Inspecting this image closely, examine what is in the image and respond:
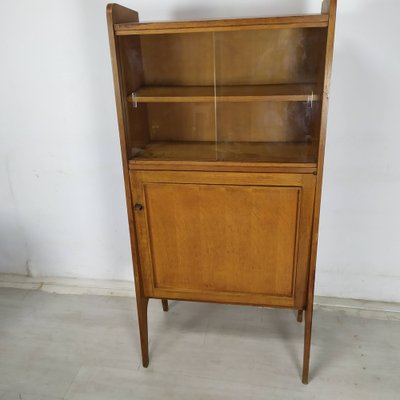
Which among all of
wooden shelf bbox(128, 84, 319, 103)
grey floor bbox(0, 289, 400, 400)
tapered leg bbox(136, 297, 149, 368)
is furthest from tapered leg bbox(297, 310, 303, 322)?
wooden shelf bbox(128, 84, 319, 103)

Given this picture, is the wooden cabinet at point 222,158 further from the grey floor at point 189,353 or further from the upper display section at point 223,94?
the grey floor at point 189,353

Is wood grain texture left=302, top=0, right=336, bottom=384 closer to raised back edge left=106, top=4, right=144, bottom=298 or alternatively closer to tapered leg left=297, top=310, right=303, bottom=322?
tapered leg left=297, top=310, right=303, bottom=322

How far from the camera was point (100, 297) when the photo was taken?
2.16 m

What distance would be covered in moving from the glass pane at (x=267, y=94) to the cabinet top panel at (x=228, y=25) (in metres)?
0.15

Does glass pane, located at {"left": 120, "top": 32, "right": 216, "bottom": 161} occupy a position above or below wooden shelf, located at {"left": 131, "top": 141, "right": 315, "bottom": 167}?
above

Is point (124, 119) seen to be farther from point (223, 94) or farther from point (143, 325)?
point (143, 325)

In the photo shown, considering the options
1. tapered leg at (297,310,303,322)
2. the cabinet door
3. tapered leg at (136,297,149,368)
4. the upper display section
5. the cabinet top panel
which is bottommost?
tapered leg at (297,310,303,322)

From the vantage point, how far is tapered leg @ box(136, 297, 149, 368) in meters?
1.61

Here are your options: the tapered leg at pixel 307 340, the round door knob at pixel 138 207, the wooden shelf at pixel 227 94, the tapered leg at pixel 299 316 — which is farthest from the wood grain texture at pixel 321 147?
the round door knob at pixel 138 207

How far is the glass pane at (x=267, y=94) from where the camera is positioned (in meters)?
1.36

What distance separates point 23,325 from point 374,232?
1789 millimetres

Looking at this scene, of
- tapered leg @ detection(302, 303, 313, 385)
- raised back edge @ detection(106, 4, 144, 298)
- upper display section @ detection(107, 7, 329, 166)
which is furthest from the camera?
tapered leg @ detection(302, 303, 313, 385)

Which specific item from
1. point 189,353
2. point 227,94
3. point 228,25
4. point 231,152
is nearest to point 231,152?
point 231,152

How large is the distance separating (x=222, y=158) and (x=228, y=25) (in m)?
0.44
